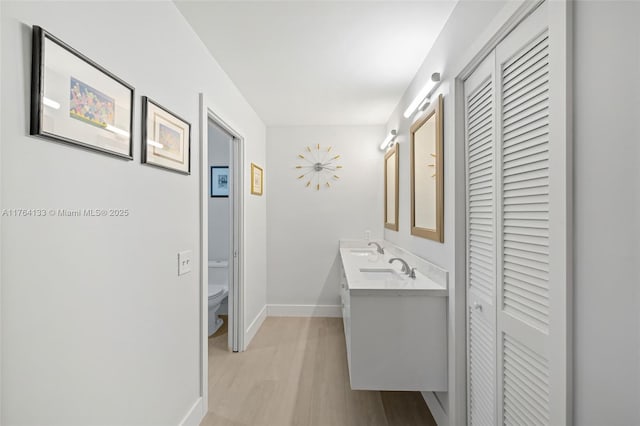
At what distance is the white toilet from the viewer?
3.32 metres

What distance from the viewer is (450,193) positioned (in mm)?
1808

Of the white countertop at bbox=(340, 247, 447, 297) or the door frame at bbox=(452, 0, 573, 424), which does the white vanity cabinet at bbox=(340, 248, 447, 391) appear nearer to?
the white countertop at bbox=(340, 247, 447, 297)

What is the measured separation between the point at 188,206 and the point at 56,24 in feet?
3.44

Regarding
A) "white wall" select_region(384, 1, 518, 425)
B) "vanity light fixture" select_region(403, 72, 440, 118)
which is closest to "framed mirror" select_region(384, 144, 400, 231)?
"vanity light fixture" select_region(403, 72, 440, 118)

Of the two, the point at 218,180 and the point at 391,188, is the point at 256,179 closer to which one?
the point at 218,180

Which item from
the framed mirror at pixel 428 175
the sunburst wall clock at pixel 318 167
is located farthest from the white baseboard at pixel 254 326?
the framed mirror at pixel 428 175

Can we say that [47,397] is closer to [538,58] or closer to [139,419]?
[139,419]

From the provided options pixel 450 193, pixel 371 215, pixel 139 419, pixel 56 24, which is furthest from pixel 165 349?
pixel 371 215

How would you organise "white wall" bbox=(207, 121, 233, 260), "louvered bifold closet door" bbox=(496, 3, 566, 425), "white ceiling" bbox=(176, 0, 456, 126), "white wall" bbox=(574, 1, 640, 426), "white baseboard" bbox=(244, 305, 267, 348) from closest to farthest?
"white wall" bbox=(574, 1, 640, 426)
"louvered bifold closet door" bbox=(496, 3, 566, 425)
"white ceiling" bbox=(176, 0, 456, 126)
"white baseboard" bbox=(244, 305, 267, 348)
"white wall" bbox=(207, 121, 233, 260)

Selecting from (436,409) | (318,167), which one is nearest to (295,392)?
A: (436,409)

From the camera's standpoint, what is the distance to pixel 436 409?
2045mm

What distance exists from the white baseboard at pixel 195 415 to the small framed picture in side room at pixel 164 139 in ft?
4.56

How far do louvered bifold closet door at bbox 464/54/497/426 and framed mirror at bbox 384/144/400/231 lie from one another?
4.73ft

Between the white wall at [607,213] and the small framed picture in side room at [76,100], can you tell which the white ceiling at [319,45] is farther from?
the white wall at [607,213]
